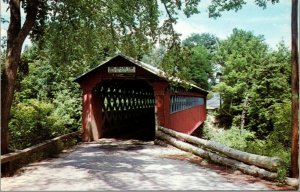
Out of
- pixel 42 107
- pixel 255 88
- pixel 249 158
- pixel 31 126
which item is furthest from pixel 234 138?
pixel 249 158

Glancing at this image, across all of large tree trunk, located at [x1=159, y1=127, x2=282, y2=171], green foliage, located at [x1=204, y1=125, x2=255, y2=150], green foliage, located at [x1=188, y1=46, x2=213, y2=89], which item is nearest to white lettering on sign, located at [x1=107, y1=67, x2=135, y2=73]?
large tree trunk, located at [x1=159, y1=127, x2=282, y2=171]

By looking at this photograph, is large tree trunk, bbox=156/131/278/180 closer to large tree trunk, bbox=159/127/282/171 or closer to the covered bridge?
large tree trunk, bbox=159/127/282/171

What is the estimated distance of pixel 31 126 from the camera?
683 inches

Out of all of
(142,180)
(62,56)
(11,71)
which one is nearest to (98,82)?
(62,56)

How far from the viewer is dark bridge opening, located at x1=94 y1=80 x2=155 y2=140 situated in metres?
19.1

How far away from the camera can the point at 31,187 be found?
7.82 meters

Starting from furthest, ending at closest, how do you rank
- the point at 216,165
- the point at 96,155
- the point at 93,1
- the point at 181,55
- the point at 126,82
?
1. the point at 126,82
2. the point at 93,1
3. the point at 181,55
4. the point at 96,155
5. the point at 216,165

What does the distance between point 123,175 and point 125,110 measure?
14.8 meters

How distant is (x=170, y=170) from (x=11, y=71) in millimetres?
4903

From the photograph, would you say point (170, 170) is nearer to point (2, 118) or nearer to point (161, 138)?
point (2, 118)

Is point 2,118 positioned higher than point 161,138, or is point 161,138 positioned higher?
point 2,118

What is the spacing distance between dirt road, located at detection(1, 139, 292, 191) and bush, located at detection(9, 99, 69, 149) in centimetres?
463

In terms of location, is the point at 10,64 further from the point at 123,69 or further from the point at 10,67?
the point at 123,69

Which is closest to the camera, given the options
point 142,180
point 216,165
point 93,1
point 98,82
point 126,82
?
point 142,180
